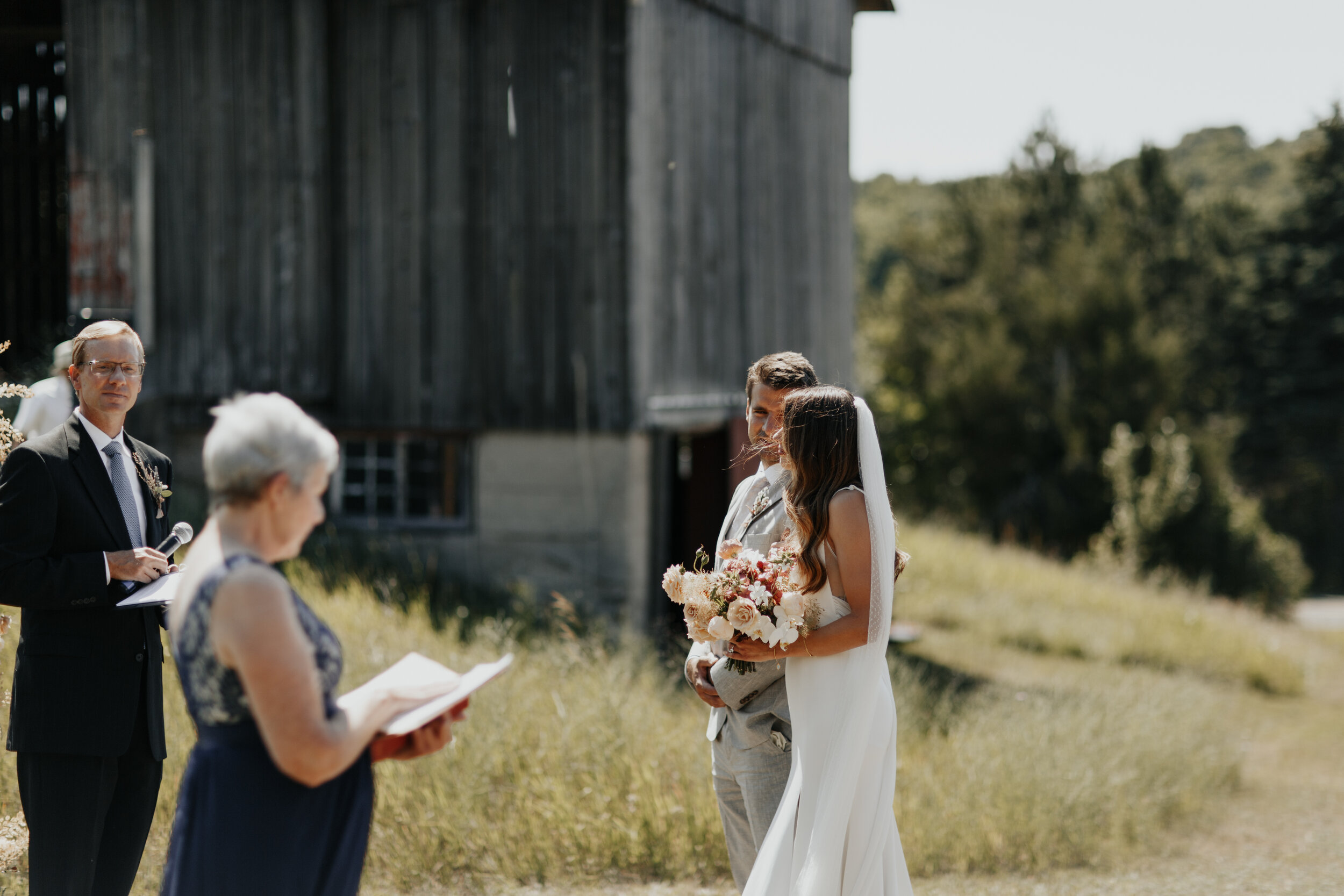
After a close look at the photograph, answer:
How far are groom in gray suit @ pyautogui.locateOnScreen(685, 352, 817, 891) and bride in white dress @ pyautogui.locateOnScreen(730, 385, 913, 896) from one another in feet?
0.45

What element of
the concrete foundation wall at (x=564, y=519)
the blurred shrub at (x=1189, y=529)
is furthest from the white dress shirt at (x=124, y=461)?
the blurred shrub at (x=1189, y=529)

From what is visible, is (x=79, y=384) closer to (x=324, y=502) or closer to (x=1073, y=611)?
(x=324, y=502)

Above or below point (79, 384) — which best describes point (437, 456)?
below

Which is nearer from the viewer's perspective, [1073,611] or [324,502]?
[324,502]

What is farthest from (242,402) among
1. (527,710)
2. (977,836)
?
(977,836)

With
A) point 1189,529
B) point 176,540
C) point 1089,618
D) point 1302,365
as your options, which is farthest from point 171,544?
point 1302,365

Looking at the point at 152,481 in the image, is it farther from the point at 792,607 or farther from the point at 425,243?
the point at 425,243

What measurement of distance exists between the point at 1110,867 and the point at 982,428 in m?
29.5

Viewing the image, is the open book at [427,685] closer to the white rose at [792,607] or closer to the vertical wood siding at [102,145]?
the white rose at [792,607]

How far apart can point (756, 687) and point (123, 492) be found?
2.06 m

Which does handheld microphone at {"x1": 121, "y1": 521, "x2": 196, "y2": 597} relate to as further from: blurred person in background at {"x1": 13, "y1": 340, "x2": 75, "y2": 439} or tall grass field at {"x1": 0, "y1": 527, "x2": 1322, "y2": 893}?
blurred person in background at {"x1": 13, "y1": 340, "x2": 75, "y2": 439}

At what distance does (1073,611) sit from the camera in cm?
1598

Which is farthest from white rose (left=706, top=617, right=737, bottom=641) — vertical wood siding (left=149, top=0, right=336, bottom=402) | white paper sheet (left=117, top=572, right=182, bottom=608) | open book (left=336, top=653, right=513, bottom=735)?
vertical wood siding (left=149, top=0, right=336, bottom=402)

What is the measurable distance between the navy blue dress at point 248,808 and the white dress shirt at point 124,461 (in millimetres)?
1255
